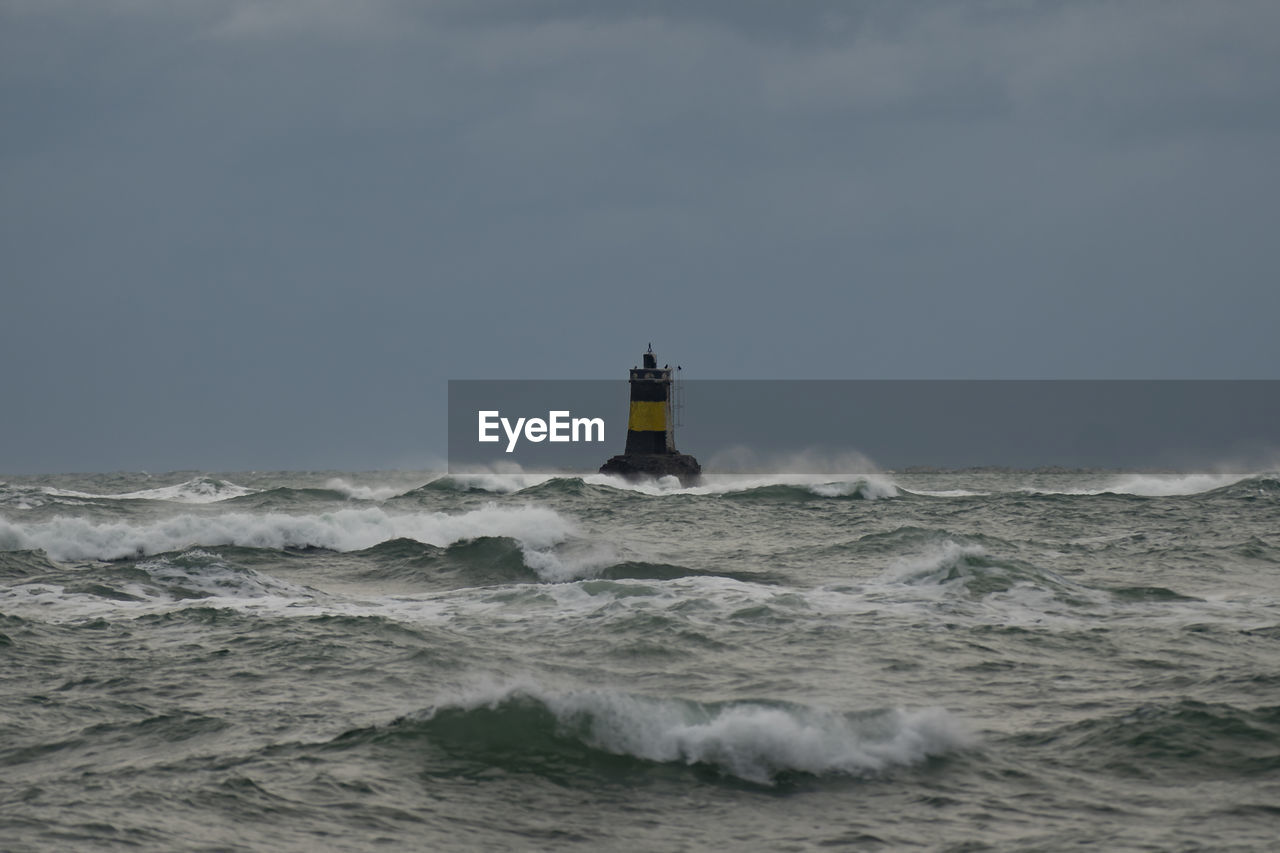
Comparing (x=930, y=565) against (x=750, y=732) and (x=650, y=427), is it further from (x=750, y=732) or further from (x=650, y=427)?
(x=650, y=427)

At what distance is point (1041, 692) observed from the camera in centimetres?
951

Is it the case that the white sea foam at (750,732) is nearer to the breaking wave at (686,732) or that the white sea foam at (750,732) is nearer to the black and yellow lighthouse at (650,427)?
the breaking wave at (686,732)

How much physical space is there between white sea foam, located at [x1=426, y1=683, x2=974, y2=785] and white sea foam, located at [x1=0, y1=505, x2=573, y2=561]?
10.5m

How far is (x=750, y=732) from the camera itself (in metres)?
8.09

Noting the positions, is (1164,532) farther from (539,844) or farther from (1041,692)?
(539,844)

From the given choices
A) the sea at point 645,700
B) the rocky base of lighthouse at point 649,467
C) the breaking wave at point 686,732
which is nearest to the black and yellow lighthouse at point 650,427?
the rocky base of lighthouse at point 649,467

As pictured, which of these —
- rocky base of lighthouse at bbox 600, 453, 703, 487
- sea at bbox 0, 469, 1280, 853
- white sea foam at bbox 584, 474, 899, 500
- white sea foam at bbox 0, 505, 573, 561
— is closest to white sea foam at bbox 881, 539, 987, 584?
sea at bbox 0, 469, 1280, 853

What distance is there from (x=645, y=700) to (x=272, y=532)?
48.5 ft

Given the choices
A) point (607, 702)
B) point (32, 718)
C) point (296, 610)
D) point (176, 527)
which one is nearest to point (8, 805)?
point (32, 718)

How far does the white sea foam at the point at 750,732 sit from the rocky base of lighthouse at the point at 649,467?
31.7m

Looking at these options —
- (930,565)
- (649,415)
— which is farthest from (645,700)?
(649,415)

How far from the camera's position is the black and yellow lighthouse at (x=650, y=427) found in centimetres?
4097

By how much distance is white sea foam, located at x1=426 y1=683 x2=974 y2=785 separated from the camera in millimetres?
7793

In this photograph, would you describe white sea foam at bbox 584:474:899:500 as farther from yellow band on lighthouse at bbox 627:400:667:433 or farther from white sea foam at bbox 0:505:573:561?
white sea foam at bbox 0:505:573:561
